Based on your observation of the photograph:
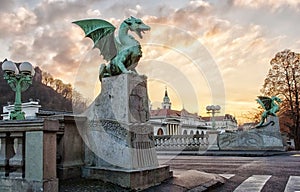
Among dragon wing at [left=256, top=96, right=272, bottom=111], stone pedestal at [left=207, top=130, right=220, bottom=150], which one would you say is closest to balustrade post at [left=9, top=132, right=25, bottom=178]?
stone pedestal at [left=207, top=130, right=220, bottom=150]

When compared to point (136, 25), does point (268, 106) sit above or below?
below

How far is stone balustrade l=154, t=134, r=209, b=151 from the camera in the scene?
21580mm

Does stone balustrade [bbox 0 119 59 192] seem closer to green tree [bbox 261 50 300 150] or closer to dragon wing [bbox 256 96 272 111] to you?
dragon wing [bbox 256 96 272 111]

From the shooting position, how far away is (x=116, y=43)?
703 centimetres

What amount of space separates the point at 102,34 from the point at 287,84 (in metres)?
26.5

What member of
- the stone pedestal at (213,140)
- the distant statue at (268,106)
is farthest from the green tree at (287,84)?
the stone pedestal at (213,140)

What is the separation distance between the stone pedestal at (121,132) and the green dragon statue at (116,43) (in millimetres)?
294

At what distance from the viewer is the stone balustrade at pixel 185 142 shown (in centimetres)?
2158

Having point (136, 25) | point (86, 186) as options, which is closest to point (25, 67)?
point (136, 25)

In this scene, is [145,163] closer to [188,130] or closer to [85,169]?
[85,169]

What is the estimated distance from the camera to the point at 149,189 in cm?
583

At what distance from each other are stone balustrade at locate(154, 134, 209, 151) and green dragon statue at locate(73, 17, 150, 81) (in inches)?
604

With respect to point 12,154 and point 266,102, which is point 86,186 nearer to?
point 12,154

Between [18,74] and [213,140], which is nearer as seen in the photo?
[18,74]
